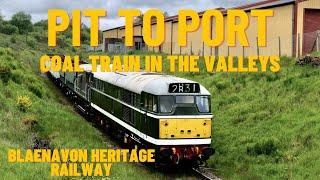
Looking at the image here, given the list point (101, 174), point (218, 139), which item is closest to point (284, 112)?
point (218, 139)

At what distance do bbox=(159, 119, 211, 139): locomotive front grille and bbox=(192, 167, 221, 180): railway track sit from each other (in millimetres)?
1388

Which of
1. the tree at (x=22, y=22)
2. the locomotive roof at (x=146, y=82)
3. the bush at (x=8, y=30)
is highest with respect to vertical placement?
the tree at (x=22, y=22)

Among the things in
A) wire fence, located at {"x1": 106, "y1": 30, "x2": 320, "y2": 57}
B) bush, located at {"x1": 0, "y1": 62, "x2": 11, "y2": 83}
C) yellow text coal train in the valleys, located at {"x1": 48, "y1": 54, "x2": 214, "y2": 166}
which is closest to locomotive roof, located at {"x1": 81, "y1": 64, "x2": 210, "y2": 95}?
yellow text coal train in the valleys, located at {"x1": 48, "y1": 54, "x2": 214, "y2": 166}

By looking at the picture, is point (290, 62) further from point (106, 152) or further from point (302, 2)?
point (106, 152)

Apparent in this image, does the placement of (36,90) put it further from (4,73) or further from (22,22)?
(22,22)

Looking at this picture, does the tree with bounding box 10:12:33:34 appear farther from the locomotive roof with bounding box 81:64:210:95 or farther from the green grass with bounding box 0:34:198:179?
the locomotive roof with bounding box 81:64:210:95

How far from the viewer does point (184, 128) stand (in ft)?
56.9

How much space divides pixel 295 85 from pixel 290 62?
17.3 feet

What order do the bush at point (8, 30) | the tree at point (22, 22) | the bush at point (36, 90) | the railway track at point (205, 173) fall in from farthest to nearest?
1. the tree at point (22, 22)
2. the bush at point (8, 30)
3. the bush at point (36, 90)
4. the railway track at point (205, 173)

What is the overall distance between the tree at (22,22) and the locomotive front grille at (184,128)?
103 m

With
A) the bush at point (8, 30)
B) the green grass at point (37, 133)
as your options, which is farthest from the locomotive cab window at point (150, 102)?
the bush at point (8, 30)

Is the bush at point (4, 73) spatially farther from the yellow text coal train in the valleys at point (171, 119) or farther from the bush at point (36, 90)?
the yellow text coal train in the valleys at point (171, 119)

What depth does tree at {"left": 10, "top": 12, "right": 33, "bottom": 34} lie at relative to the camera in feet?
385

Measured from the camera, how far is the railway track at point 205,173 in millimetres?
17359
